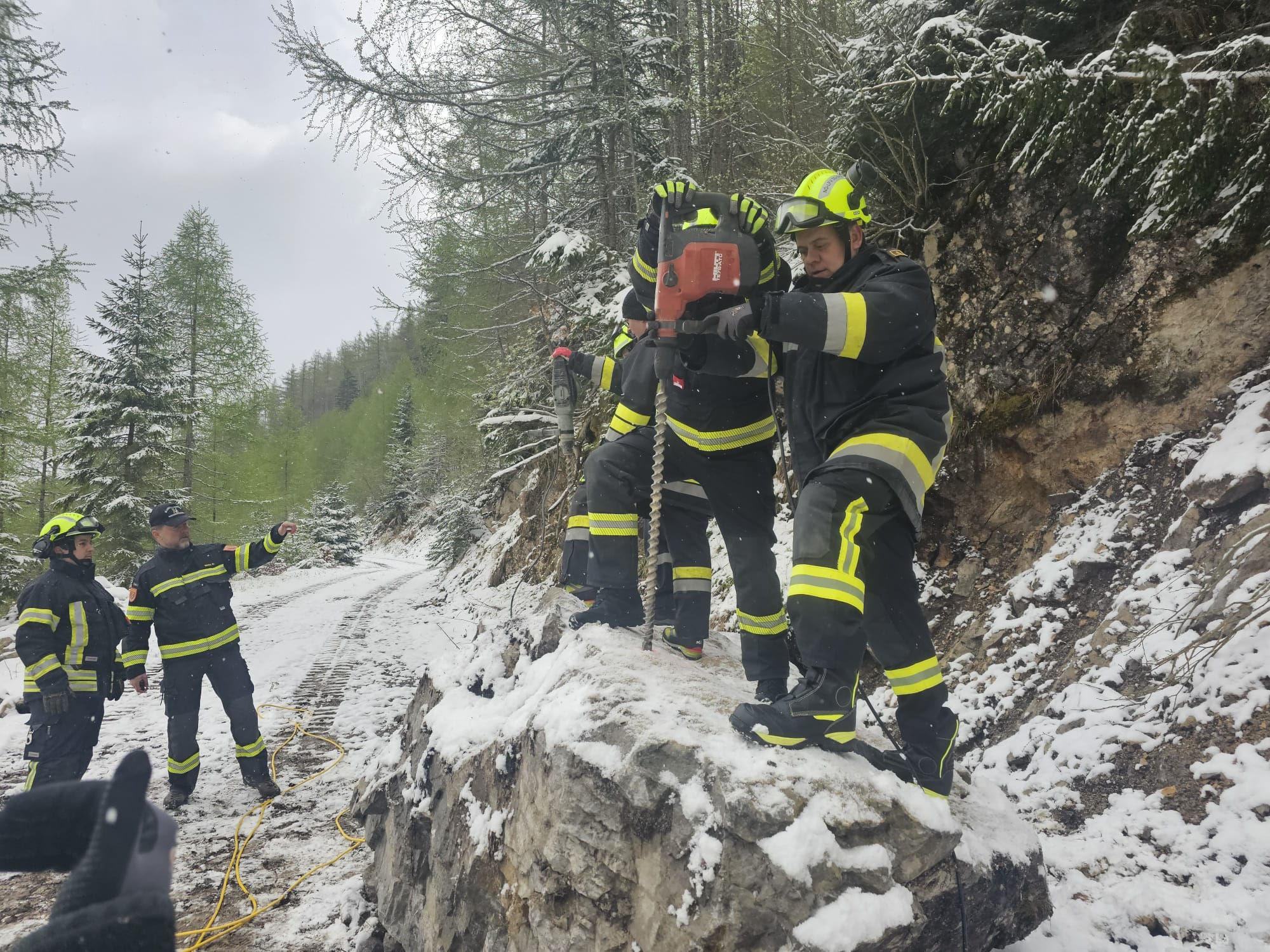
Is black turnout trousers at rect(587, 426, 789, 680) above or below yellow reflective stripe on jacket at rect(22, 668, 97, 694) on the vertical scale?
above

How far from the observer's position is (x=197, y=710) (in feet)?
17.5

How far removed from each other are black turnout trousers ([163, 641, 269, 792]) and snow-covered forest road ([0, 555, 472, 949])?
27cm

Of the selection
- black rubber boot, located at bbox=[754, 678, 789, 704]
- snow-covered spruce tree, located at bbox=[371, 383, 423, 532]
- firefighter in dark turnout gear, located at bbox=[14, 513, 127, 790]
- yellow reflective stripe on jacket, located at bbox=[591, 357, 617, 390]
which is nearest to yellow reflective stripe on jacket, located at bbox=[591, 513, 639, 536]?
yellow reflective stripe on jacket, located at bbox=[591, 357, 617, 390]

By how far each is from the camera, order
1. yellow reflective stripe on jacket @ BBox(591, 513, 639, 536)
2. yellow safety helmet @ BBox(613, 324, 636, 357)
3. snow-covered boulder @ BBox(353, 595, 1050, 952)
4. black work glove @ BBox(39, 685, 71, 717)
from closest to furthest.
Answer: snow-covered boulder @ BBox(353, 595, 1050, 952)
yellow reflective stripe on jacket @ BBox(591, 513, 639, 536)
yellow safety helmet @ BBox(613, 324, 636, 357)
black work glove @ BBox(39, 685, 71, 717)

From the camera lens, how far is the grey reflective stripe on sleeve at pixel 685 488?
3447 mm

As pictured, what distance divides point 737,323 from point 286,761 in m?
5.84

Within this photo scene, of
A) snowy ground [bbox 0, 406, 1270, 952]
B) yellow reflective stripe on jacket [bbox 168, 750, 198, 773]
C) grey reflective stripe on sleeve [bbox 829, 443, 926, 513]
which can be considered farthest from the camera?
yellow reflective stripe on jacket [bbox 168, 750, 198, 773]

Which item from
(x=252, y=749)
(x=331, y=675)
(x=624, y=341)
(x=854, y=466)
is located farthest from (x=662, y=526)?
(x=331, y=675)

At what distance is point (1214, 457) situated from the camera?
373 centimetres

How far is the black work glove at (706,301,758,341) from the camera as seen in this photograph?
7.76 feet

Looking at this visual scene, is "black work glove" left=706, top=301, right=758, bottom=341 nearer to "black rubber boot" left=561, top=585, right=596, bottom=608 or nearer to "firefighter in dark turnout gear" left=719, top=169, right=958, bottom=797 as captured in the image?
"firefighter in dark turnout gear" left=719, top=169, right=958, bottom=797

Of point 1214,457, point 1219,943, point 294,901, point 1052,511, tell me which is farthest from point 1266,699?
point 294,901

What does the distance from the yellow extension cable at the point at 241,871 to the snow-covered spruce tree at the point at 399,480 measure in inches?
1203

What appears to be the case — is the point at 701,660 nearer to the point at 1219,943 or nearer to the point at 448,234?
the point at 1219,943
